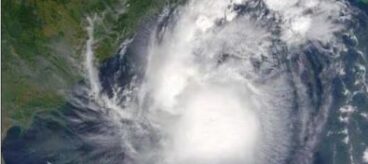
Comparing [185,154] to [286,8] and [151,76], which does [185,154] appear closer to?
[151,76]

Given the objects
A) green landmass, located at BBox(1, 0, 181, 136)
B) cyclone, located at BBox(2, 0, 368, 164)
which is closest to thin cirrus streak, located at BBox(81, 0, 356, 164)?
cyclone, located at BBox(2, 0, 368, 164)

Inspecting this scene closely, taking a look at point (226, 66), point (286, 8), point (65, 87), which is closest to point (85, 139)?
point (65, 87)

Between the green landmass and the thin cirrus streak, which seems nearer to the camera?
the green landmass

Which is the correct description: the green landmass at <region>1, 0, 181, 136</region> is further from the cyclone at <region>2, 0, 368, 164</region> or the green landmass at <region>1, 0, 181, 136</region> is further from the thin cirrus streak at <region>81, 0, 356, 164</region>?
the thin cirrus streak at <region>81, 0, 356, 164</region>

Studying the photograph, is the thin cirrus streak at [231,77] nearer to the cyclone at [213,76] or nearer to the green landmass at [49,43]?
the cyclone at [213,76]

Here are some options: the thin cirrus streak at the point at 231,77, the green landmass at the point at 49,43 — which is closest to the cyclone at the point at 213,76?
the thin cirrus streak at the point at 231,77

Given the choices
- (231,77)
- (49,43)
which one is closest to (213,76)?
(231,77)

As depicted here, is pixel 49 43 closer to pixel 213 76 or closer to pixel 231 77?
pixel 213 76

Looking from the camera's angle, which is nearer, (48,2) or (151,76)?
(48,2)
